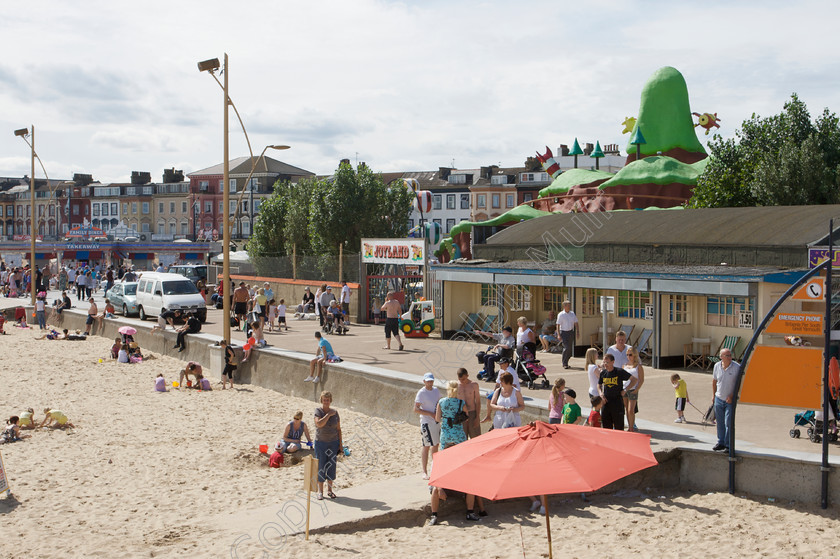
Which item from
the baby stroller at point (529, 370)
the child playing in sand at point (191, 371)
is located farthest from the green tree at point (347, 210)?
the baby stroller at point (529, 370)

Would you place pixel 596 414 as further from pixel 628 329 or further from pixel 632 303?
pixel 632 303

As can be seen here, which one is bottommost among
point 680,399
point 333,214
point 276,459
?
point 276,459

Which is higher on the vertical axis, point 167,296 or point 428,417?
point 167,296

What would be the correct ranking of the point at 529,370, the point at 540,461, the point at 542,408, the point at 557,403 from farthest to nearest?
the point at 529,370, the point at 542,408, the point at 557,403, the point at 540,461

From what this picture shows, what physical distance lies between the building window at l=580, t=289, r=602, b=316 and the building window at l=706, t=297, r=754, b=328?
10.7ft

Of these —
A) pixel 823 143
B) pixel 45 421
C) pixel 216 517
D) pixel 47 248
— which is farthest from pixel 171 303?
pixel 47 248

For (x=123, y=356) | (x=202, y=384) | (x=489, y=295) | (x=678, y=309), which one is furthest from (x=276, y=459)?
(x=123, y=356)

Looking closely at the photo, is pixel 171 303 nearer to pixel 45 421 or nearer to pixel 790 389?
pixel 45 421

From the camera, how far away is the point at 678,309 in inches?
783

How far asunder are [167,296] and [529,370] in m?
17.8

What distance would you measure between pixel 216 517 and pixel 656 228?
16.5 meters

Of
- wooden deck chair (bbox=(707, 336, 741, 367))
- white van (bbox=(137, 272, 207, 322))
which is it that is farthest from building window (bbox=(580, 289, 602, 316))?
white van (bbox=(137, 272, 207, 322))

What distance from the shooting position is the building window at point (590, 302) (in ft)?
72.9

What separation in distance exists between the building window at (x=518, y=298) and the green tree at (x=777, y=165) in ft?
48.3
